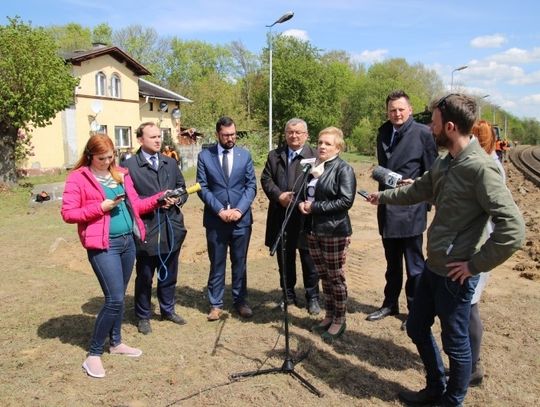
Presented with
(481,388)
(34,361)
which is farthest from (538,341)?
(34,361)

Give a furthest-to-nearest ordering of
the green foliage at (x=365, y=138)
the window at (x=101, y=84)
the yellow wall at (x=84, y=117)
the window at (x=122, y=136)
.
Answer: the green foliage at (x=365, y=138)
the window at (x=122, y=136)
the window at (x=101, y=84)
the yellow wall at (x=84, y=117)

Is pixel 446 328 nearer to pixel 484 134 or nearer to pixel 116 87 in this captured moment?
pixel 484 134

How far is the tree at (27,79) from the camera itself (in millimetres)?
15219

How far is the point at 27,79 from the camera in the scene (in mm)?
15188

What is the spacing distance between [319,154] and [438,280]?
5.59 ft

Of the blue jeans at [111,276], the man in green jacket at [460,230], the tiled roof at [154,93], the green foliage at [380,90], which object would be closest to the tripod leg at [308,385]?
the man in green jacket at [460,230]

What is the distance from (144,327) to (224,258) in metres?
1.04

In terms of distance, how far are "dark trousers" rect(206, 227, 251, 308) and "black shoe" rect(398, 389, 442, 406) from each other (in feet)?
7.25

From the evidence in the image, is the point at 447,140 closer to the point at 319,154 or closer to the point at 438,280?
the point at 438,280

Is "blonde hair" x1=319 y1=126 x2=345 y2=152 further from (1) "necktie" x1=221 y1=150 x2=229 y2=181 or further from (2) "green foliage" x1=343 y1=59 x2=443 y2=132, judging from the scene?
(2) "green foliage" x1=343 y1=59 x2=443 y2=132

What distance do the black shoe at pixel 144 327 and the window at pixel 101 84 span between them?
24953mm

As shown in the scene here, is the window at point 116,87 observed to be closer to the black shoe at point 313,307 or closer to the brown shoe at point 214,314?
the brown shoe at point 214,314

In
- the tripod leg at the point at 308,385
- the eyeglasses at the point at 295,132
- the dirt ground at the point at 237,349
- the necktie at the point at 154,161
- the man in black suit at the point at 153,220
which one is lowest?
the dirt ground at the point at 237,349

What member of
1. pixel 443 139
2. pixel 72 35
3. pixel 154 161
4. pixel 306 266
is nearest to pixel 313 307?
pixel 306 266
